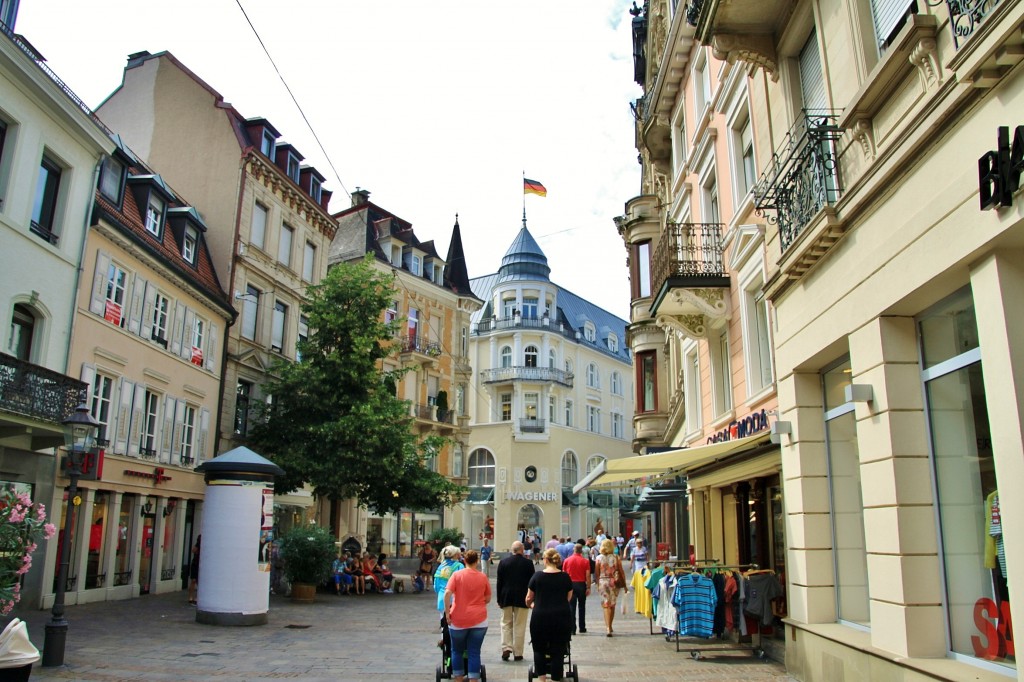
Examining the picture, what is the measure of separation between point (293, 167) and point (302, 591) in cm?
1755

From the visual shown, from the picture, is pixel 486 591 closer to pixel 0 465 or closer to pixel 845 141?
pixel 845 141

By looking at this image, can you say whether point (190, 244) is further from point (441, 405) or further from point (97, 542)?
point (441, 405)

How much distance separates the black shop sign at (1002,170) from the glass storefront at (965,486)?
140cm

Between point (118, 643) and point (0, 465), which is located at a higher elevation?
point (0, 465)

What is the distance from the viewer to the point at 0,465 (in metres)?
15.9

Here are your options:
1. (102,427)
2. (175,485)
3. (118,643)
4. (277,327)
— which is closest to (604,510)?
(277,327)

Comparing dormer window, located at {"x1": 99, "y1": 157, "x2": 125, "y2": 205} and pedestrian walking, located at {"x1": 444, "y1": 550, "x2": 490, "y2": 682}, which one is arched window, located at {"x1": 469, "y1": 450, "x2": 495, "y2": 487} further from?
→ pedestrian walking, located at {"x1": 444, "y1": 550, "x2": 490, "y2": 682}

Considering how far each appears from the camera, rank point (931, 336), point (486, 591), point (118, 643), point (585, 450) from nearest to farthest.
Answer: point (931, 336) → point (486, 591) → point (118, 643) → point (585, 450)

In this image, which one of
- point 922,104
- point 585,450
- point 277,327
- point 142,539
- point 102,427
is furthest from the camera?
point 585,450

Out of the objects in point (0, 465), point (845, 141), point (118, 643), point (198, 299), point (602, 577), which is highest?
point (198, 299)

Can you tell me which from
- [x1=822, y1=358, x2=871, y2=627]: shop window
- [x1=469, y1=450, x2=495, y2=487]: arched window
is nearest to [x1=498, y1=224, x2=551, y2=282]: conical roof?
[x1=469, y1=450, x2=495, y2=487]: arched window

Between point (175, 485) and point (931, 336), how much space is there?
21606mm

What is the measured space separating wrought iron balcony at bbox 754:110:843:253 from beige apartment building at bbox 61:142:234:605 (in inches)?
597

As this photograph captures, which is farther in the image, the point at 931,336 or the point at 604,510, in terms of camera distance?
the point at 604,510
